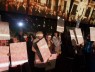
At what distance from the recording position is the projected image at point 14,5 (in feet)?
11.4

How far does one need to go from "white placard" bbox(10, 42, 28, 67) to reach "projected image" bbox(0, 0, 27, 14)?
0.71 metres

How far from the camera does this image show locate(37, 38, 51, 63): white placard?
149 inches

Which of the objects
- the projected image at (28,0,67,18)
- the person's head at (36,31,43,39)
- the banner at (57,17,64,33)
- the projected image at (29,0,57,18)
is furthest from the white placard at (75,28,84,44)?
the person's head at (36,31,43,39)

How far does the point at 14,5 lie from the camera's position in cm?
366

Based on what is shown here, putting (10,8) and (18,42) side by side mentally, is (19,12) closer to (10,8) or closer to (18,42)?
(10,8)

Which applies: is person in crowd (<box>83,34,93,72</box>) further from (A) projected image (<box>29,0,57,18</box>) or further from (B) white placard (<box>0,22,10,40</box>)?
(B) white placard (<box>0,22,10,40</box>)

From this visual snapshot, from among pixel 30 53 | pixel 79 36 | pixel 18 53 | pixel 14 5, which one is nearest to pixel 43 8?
pixel 14 5

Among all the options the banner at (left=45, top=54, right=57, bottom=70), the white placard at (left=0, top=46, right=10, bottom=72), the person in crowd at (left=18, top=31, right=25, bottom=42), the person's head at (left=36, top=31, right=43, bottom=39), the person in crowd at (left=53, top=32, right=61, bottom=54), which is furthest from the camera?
the person in crowd at (left=53, top=32, right=61, bottom=54)

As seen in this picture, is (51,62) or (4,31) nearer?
(4,31)

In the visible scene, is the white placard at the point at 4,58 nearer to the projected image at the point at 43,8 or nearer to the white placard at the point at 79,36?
the projected image at the point at 43,8

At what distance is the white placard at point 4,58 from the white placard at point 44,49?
28.6 inches

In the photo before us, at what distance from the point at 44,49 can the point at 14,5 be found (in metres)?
1.05

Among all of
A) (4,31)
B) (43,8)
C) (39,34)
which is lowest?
(39,34)

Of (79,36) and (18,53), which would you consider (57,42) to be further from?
(18,53)
